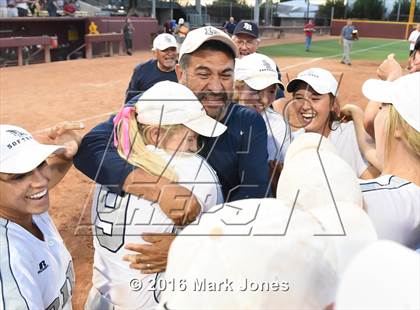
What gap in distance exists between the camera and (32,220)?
6.82 feet

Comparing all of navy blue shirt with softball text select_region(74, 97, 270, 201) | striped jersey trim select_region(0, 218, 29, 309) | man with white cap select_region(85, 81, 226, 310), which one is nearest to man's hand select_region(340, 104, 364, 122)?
navy blue shirt with softball text select_region(74, 97, 270, 201)

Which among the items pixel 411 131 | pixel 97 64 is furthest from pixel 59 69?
pixel 411 131

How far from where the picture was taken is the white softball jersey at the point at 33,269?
1.65 m

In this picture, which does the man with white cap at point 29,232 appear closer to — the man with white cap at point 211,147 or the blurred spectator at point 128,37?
the man with white cap at point 211,147

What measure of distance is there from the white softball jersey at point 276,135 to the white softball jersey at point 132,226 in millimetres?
1122

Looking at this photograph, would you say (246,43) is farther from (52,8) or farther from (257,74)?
(52,8)

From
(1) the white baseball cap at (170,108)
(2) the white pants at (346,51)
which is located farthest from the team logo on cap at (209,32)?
(2) the white pants at (346,51)

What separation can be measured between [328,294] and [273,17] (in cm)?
4924

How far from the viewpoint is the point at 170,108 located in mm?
1734

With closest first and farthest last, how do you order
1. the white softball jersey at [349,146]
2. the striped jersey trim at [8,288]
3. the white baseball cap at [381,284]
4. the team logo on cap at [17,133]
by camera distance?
the white baseball cap at [381,284], the striped jersey trim at [8,288], the team logo on cap at [17,133], the white softball jersey at [349,146]

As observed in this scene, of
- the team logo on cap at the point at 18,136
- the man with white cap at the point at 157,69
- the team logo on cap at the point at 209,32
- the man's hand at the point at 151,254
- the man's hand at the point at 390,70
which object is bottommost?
the man's hand at the point at 151,254

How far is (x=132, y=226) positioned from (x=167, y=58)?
4.53m

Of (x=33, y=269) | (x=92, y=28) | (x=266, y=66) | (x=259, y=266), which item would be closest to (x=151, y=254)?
(x=33, y=269)

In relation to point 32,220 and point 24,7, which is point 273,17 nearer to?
point 24,7
